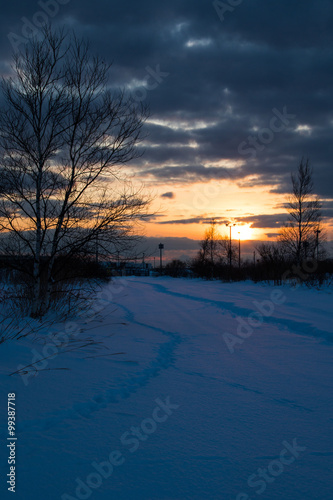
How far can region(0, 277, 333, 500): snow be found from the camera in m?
2.75

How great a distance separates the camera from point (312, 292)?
20328 millimetres

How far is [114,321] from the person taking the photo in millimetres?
10617

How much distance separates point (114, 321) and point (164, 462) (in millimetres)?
7723

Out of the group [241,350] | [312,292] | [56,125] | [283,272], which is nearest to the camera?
[241,350]

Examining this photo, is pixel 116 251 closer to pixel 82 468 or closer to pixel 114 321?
pixel 114 321

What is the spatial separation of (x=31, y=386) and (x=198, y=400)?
1952 millimetres

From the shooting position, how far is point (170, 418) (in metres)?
3.94

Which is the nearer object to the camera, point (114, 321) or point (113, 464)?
point (113, 464)

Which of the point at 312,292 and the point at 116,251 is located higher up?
the point at 116,251

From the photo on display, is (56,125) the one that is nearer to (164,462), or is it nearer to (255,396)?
(255,396)

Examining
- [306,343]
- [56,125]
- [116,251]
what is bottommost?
[306,343]

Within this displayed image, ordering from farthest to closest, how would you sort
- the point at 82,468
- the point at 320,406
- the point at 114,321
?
1. the point at 114,321
2. the point at 320,406
3. the point at 82,468

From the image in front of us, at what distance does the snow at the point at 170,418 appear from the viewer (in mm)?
2750

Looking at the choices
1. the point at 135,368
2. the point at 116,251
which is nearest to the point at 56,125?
the point at 116,251
